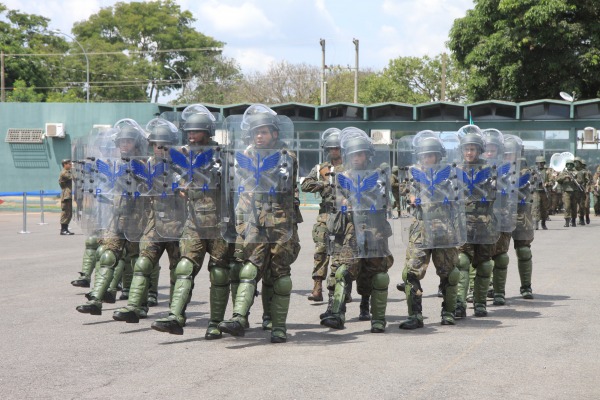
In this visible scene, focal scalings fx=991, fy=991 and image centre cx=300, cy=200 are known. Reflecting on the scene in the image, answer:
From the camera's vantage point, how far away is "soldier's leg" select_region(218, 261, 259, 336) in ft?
26.1

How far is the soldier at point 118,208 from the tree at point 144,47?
64.1 m

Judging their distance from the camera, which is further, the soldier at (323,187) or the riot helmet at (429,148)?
the soldier at (323,187)

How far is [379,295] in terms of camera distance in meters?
8.95

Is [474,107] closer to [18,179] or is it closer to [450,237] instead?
[18,179]

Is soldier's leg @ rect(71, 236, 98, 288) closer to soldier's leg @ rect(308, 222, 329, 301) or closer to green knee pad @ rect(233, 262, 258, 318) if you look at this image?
soldier's leg @ rect(308, 222, 329, 301)

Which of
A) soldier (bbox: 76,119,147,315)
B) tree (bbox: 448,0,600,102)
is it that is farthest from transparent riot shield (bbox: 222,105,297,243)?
tree (bbox: 448,0,600,102)

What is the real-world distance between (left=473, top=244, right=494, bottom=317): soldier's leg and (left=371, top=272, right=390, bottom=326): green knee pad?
1.56m

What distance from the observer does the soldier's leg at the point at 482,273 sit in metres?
10.2

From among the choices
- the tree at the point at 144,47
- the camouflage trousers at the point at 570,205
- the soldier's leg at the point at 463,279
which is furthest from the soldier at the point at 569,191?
the tree at the point at 144,47

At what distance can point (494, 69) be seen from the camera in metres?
40.8

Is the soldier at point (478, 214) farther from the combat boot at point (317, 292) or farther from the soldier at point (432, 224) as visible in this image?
the combat boot at point (317, 292)

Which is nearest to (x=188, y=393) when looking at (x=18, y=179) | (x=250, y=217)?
(x=250, y=217)

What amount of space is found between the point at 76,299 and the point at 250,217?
3815mm

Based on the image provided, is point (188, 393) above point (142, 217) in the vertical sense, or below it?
below
